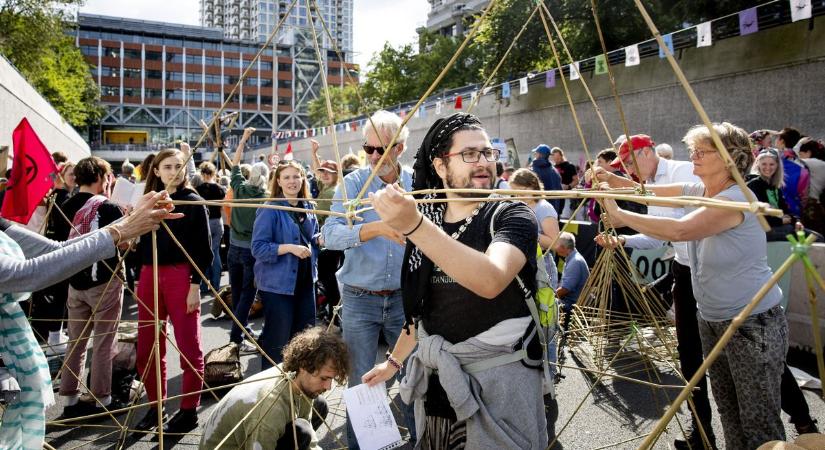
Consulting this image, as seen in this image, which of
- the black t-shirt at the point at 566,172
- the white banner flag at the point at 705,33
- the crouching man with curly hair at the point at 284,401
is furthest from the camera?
the white banner flag at the point at 705,33

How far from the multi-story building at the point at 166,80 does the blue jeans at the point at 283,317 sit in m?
70.2

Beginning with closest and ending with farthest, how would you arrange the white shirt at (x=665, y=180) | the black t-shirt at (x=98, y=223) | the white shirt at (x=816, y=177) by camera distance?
the white shirt at (x=665, y=180)
the black t-shirt at (x=98, y=223)
the white shirt at (x=816, y=177)

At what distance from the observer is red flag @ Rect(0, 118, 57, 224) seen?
347 cm

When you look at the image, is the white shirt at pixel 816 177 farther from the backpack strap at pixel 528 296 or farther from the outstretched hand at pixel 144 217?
the outstretched hand at pixel 144 217

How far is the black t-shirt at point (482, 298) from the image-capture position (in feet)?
5.41

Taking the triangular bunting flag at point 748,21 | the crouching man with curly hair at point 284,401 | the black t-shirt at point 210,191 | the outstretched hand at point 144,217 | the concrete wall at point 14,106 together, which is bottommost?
the crouching man with curly hair at point 284,401

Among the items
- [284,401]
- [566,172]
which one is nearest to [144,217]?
[284,401]

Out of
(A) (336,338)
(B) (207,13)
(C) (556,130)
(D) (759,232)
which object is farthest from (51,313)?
(B) (207,13)

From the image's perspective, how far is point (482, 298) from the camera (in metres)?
1.71

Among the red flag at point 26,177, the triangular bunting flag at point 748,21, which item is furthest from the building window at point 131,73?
the red flag at point 26,177

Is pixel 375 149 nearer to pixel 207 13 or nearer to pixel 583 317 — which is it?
pixel 583 317

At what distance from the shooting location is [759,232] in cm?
241

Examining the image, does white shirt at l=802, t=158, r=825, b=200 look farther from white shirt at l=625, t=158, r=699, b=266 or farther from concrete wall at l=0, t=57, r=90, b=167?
concrete wall at l=0, t=57, r=90, b=167

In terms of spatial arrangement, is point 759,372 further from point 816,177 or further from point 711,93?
point 711,93
